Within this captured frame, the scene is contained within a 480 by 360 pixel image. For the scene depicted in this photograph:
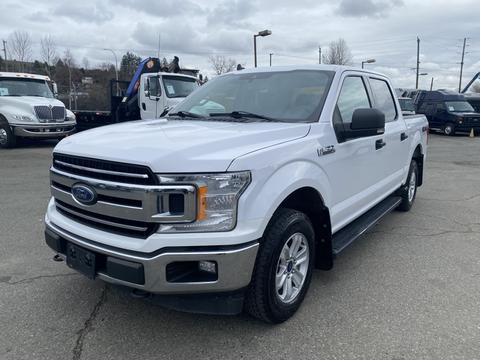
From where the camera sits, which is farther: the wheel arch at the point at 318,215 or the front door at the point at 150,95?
the front door at the point at 150,95

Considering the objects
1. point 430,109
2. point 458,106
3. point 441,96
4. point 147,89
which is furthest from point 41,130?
point 458,106

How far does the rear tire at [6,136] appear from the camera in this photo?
505 inches

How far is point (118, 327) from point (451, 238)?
395 cm

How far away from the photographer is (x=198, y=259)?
2.45 metres

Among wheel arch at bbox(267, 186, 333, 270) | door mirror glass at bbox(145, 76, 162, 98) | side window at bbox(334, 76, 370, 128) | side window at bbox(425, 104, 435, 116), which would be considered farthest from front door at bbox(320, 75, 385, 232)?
side window at bbox(425, 104, 435, 116)

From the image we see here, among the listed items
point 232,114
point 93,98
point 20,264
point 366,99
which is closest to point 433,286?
point 366,99

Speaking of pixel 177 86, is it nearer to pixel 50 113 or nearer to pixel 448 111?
pixel 50 113

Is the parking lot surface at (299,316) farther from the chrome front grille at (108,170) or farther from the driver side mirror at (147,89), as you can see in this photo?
the driver side mirror at (147,89)

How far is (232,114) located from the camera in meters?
3.76

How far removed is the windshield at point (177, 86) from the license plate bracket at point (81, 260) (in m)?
10.5

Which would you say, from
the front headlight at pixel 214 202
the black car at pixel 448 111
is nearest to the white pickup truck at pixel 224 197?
the front headlight at pixel 214 202

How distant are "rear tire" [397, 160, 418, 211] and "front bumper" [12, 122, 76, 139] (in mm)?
11035

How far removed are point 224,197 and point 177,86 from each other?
11403 mm

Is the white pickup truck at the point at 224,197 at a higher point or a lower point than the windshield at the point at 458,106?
lower
